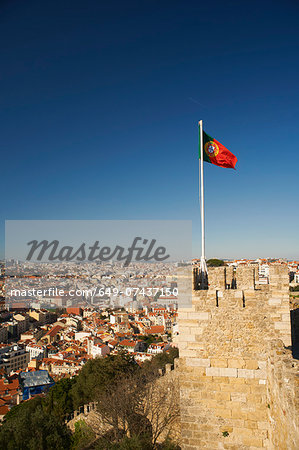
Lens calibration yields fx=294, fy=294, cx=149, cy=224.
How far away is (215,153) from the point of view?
6496 mm

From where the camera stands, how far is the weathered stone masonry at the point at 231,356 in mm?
4004

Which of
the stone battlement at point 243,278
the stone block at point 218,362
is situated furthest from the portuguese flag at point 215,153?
the stone block at point 218,362

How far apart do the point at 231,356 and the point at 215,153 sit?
4173 millimetres

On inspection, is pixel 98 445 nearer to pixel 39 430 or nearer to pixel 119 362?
pixel 39 430

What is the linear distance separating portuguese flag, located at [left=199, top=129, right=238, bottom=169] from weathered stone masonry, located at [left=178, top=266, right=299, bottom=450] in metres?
2.98

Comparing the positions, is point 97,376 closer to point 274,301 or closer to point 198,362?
point 198,362

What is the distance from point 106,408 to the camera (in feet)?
32.4

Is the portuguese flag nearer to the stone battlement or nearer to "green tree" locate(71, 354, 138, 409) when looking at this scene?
the stone battlement

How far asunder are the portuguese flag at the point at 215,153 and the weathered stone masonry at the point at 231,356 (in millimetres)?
2979

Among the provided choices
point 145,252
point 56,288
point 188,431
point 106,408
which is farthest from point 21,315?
point 188,431

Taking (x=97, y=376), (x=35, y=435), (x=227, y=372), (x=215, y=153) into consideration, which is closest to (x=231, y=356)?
(x=227, y=372)

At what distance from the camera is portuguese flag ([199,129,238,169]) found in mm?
6387

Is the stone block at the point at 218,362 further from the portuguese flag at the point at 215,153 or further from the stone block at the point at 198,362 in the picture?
the portuguese flag at the point at 215,153

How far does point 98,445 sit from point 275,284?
8.45 m
